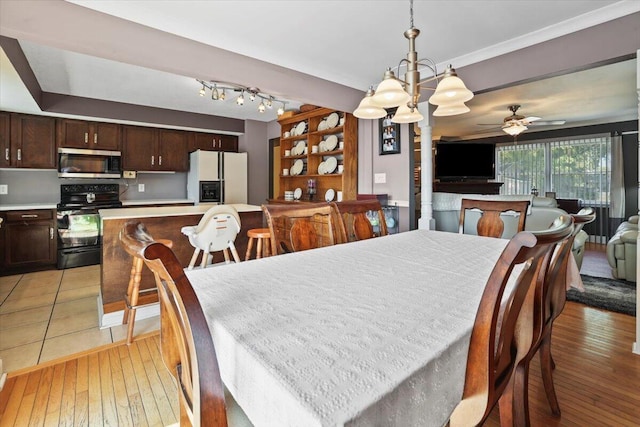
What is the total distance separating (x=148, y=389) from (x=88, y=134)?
14.2ft

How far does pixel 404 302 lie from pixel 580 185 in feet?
25.6

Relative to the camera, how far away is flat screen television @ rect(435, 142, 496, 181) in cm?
721

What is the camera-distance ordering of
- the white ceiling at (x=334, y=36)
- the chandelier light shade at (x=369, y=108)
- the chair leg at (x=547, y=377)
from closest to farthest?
the chair leg at (x=547, y=377) < the chandelier light shade at (x=369, y=108) < the white ceiling at (x=334, y=36)

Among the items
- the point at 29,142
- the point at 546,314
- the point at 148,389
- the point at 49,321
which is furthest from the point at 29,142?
the point at 546,314

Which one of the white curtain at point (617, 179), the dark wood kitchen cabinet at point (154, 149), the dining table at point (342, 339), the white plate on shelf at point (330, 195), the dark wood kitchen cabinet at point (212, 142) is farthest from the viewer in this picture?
the white curtain at point (617, 179)

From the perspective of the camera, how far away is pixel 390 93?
5.17 ft

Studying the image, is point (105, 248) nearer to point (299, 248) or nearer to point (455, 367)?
point (299, 248)

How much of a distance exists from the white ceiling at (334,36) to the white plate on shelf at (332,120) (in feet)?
2.25

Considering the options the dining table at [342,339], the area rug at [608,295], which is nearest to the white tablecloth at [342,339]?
the dining table at [342,339]

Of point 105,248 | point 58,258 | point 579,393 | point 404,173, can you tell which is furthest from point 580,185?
point 58,258

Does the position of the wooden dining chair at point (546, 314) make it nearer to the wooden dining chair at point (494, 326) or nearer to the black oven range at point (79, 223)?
the wooden dining chair at point (494, 326)

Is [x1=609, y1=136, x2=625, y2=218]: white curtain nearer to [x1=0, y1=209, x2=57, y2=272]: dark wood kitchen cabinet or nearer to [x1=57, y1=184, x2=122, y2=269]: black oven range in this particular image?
[x1=57, y1=184, x2=122, y2=269]: black oven range

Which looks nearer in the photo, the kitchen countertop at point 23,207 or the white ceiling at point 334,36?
the white ceiling at point 334,36

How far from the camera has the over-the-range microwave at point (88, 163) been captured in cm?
439
